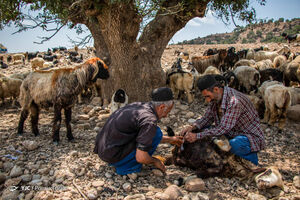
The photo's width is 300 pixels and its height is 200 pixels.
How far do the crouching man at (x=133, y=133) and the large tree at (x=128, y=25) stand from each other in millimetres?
2574

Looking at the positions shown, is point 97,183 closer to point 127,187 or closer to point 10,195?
point 127,187

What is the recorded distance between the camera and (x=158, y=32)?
6.79 m

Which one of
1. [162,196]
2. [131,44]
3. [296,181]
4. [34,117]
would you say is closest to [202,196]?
[162,196]

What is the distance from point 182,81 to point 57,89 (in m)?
4.34

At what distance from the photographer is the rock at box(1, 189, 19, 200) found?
258cm

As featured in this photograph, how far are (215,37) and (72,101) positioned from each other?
75430mm

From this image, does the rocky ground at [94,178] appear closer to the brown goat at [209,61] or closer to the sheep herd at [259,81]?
the sheep herd at [259,81]

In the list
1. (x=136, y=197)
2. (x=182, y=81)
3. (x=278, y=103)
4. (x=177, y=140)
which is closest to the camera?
(x=136, y=197)

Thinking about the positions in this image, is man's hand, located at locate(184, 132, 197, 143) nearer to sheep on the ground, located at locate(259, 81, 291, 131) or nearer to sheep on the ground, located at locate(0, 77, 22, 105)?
sheep on the ground, located at locate(259, 81, 291, 131)

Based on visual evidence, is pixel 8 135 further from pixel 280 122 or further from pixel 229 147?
pixel 280 122

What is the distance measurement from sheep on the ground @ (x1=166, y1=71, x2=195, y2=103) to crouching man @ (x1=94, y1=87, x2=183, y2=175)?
4.62m

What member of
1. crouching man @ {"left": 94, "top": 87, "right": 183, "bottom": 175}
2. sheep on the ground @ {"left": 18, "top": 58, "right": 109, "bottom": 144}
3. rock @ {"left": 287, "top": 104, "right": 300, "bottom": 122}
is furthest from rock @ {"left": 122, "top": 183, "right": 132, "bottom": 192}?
rock @ {"left": 287, "top": 104, "right": 300, "bottom": 122}

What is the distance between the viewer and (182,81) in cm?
752

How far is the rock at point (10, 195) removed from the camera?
8.46 feet
